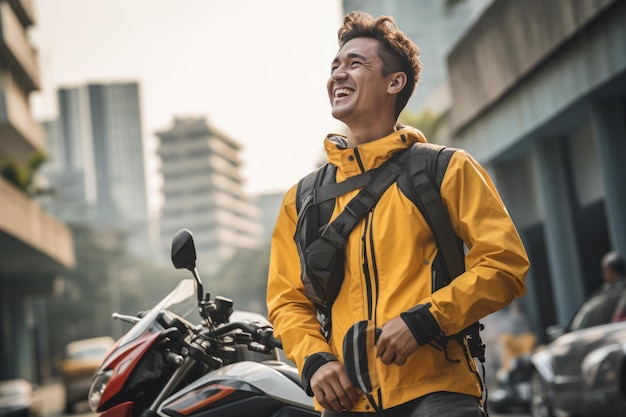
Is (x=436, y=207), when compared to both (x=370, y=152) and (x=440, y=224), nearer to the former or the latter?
(x=440, y=224)

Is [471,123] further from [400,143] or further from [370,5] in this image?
[370,5]

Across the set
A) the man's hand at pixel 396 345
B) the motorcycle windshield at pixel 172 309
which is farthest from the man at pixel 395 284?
the motorcycle windshield at pixel 172 309

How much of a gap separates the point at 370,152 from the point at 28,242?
35.8m

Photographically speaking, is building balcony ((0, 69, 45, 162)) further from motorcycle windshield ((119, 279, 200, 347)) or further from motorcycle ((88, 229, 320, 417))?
motorcycle ((88, 229, 320, 417))

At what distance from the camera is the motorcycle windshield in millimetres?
4230

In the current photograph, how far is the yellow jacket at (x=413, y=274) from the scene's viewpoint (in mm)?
3146

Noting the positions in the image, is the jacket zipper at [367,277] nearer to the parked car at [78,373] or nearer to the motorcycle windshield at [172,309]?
the motorcycle windshield at [172,309]

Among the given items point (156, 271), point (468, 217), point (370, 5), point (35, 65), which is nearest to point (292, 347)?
point (468, 217)

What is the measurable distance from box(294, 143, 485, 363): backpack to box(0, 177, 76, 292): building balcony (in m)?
30.5

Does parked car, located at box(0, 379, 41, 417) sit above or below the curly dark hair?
below

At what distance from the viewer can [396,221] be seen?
329 centimetres

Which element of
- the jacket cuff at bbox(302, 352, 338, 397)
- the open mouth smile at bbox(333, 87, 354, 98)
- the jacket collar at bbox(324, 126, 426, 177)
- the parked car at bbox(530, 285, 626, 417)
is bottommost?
the parked car at bbox(530, 285, 626, 417)

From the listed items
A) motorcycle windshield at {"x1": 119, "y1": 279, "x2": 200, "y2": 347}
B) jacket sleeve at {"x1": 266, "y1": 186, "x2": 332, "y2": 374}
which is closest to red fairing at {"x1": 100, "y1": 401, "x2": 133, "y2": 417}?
motorcycle windshield at {"x1": 119, "y1": 279, "x2": 200, "y2": 347}

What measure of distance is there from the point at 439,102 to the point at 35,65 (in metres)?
21.0
